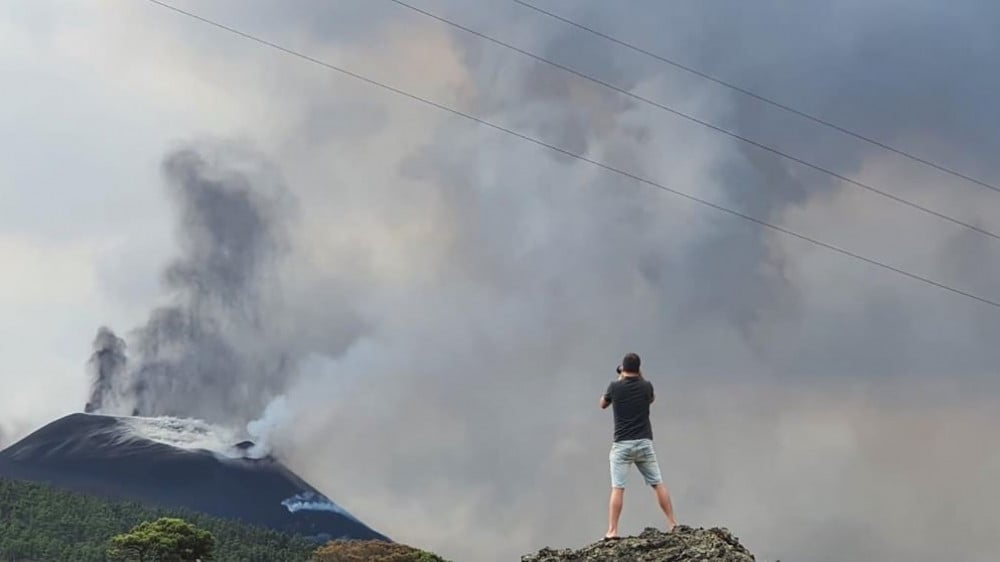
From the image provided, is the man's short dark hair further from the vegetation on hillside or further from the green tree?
the vegetation on hillside

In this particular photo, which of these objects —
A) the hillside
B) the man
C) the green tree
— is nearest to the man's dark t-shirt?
the man

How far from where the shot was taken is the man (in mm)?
18953

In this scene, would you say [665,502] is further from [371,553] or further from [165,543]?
[371,553]

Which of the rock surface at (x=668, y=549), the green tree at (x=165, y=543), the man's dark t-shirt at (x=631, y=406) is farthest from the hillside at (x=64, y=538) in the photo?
the man's dark t-shirt at (x=631, y=406)

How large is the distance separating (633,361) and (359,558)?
232 ft

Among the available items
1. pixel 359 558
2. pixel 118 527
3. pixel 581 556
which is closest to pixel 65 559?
pixel 118 527

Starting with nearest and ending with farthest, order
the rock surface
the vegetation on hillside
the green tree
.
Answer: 1. the rock surface
2. the green tree
3. the vegetation on hillside

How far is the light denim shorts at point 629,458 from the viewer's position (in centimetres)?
1923

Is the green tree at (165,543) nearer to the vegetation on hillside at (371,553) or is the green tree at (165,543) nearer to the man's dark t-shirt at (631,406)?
the vegetation on hillside at (371,553)

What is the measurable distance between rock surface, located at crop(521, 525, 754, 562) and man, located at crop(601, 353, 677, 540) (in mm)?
307

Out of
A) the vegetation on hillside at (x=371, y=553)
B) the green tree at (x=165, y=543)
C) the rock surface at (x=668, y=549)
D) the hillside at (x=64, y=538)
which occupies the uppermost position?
the hillside at (x=64, y=538)

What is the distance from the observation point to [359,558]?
3366 inches

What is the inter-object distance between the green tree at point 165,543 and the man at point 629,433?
6191 centimetres

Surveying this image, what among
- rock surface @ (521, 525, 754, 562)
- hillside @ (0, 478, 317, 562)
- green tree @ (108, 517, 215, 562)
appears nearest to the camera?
rock surface @ (521, 525, 754, 562)
